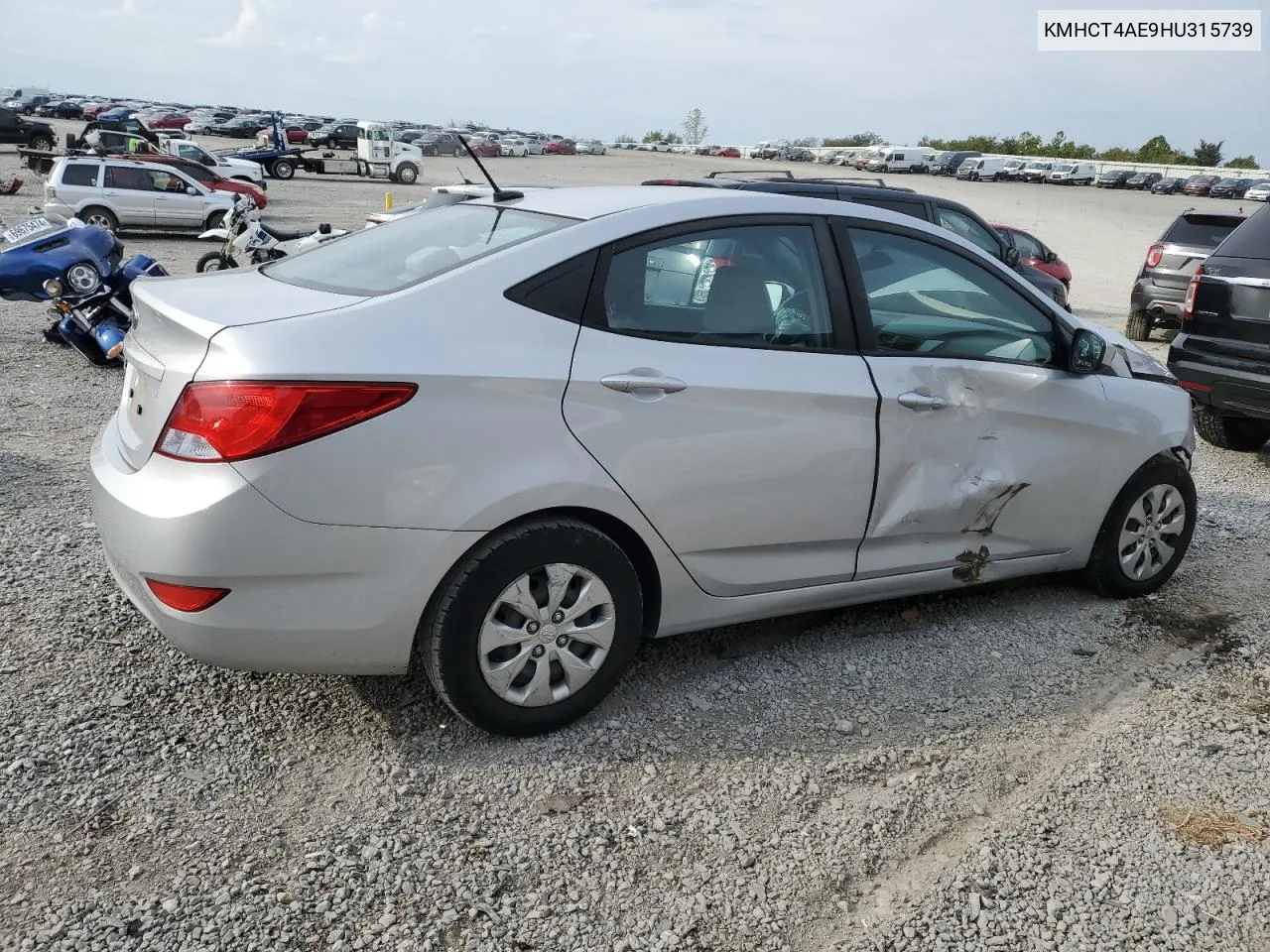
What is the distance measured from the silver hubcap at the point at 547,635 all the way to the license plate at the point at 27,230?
8.87 meters

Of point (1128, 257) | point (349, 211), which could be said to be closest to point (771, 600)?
point (1128, 257)

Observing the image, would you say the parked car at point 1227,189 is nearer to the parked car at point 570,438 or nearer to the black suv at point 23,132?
the black suv at point 23,132

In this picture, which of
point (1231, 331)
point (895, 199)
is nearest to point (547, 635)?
point (1231, 331)

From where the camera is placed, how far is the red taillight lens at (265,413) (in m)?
2.77

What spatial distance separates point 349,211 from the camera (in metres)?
29.1

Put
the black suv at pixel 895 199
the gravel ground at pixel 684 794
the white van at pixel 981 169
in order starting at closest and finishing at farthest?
the gravel ground at pixel 684 794 → the black suv at pixel 895 199 → the white van at pixel 981 169

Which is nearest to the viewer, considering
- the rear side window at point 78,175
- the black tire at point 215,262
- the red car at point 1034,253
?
the black tire at point 215,262

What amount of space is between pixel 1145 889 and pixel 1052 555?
1.85 meters

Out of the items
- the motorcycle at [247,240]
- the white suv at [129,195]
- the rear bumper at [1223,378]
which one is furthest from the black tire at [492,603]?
the white suv at [129,195]

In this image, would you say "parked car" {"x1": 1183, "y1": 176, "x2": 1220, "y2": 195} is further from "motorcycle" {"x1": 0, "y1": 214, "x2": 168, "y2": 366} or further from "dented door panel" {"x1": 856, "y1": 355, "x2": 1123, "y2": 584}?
"dented door panel" {"x1": 856, "y1": 355, "x2": 1123, "y2": 584}

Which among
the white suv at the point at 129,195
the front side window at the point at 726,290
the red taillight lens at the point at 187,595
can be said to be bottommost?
the white suv at the point at 129,195

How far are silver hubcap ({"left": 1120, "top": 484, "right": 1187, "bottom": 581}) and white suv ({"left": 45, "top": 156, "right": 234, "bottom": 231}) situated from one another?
60.8ft

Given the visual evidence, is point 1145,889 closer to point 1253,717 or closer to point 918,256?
point 1253,717

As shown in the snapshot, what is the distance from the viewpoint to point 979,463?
402 cm
